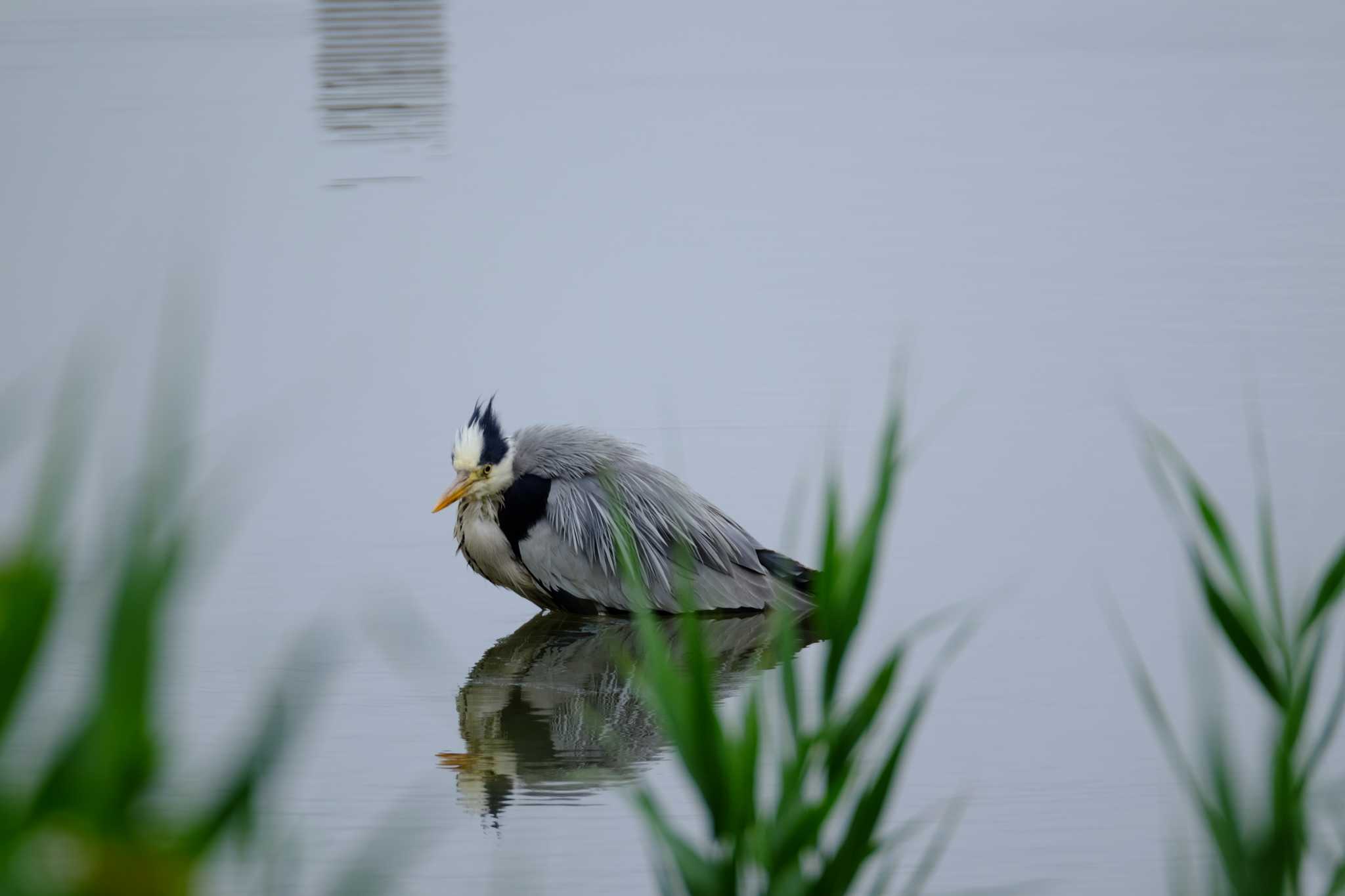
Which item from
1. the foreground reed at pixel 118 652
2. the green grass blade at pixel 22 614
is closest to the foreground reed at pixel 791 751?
the foreground reed at pixel 118 652

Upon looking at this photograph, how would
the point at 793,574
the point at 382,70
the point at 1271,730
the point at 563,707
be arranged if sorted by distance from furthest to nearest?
the point at 382,70 < the point at 793,574 < the point at 563,707 < the point at 1271,730

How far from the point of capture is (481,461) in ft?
17.6

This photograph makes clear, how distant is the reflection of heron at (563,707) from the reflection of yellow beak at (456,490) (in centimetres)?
44

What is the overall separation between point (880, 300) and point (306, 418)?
2715 millimetres

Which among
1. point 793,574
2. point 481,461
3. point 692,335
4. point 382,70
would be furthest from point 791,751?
point 382,70

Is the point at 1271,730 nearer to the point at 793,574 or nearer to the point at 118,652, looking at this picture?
the point at 118,652

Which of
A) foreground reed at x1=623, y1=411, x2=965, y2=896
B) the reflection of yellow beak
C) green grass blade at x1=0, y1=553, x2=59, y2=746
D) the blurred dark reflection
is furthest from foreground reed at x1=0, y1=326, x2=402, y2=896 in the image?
the blurred dark reflection

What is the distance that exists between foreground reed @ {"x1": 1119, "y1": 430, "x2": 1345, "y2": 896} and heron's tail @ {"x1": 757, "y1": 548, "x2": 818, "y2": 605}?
9.45 feet

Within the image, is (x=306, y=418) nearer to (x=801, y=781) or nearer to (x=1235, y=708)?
(x=1235, y=708)

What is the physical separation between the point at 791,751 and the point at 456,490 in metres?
Result: 3.29

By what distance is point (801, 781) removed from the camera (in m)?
2.13

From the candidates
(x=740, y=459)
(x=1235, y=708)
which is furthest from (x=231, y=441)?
(x=1235, y=708)

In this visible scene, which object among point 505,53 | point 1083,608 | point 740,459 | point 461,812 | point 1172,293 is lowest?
point 461,812

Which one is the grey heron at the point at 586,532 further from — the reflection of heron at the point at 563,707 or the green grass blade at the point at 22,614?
the green grass blade at the point at 22,614
